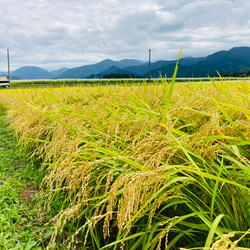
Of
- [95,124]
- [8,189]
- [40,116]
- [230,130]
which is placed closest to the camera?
[230,130]

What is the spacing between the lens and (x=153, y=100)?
117 inches

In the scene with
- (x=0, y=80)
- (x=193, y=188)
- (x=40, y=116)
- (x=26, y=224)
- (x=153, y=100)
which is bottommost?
(x=26, y=224)

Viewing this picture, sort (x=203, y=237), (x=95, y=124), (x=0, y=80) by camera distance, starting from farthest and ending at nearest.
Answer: (x=0, y=80)
(x=95, y=124)
(x=203, y=237)

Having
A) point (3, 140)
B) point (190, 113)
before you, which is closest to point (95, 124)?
point (190, 113)

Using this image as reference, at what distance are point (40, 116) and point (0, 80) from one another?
3725 cm

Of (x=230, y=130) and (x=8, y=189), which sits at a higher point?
(x=230, y=130)

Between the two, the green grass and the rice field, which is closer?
the rice field

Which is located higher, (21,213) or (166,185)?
(166,185)

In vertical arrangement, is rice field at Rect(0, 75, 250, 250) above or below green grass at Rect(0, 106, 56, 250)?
above

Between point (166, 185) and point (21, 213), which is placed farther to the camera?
point (21, 213)

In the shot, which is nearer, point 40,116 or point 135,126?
point 135,126

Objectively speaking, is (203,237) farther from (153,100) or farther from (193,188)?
(153,100)

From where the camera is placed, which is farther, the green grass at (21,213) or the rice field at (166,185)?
the green grass at (21,213)

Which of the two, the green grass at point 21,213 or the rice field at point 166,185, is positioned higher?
the rice field at point 166,185
